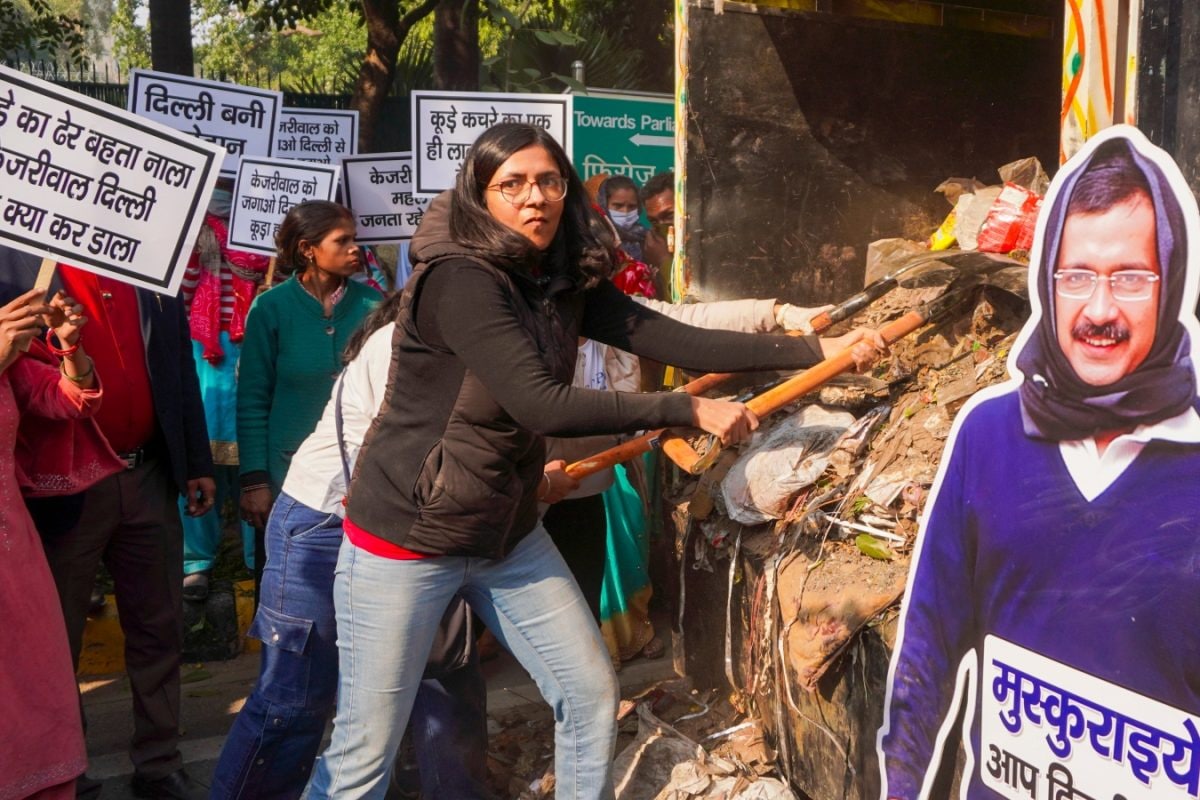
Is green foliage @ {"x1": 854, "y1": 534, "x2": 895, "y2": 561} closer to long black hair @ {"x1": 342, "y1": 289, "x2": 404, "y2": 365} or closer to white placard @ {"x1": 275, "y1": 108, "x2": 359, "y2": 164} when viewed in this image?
long black hair @ {"x1": 342, "y1": 289, "x2": 404, "y2": 365}

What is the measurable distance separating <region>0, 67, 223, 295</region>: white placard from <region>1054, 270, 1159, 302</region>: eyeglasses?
2.35 metres

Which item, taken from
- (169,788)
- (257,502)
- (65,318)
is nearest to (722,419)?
(65,318)

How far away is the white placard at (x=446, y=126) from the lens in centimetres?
547

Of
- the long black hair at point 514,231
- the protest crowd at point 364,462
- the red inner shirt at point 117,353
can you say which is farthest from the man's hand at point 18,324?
the long black hair at point 514,231

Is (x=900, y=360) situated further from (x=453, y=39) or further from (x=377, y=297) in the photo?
(x=453, y=39)

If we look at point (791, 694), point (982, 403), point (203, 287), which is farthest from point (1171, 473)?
point (203, 287)

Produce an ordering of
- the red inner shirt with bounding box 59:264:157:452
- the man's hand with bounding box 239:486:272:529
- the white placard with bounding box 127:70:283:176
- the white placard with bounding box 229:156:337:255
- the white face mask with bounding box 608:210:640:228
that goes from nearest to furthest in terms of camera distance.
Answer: the red inner shirt with bounding box 59:264:157:452
the man's hand with bounding box 239:486:272:529
the white placard with bounding box 229:156:337:255
the white face mask with bounding box 608:210:640:228
the white placard with bounding box 127:70:283:176

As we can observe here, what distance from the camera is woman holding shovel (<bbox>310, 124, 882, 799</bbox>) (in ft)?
8.87

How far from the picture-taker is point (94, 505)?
385cm

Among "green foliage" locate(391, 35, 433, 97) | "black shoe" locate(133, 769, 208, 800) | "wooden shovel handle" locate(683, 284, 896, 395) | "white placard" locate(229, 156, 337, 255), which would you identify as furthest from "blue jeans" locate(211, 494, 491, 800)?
"green foliage" locate(391, 35, 433, 97)

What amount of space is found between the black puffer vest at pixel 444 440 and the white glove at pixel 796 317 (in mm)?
1066

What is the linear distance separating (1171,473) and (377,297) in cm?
327

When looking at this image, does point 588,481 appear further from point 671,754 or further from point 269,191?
point 269,191

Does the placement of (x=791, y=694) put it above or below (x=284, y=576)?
below
